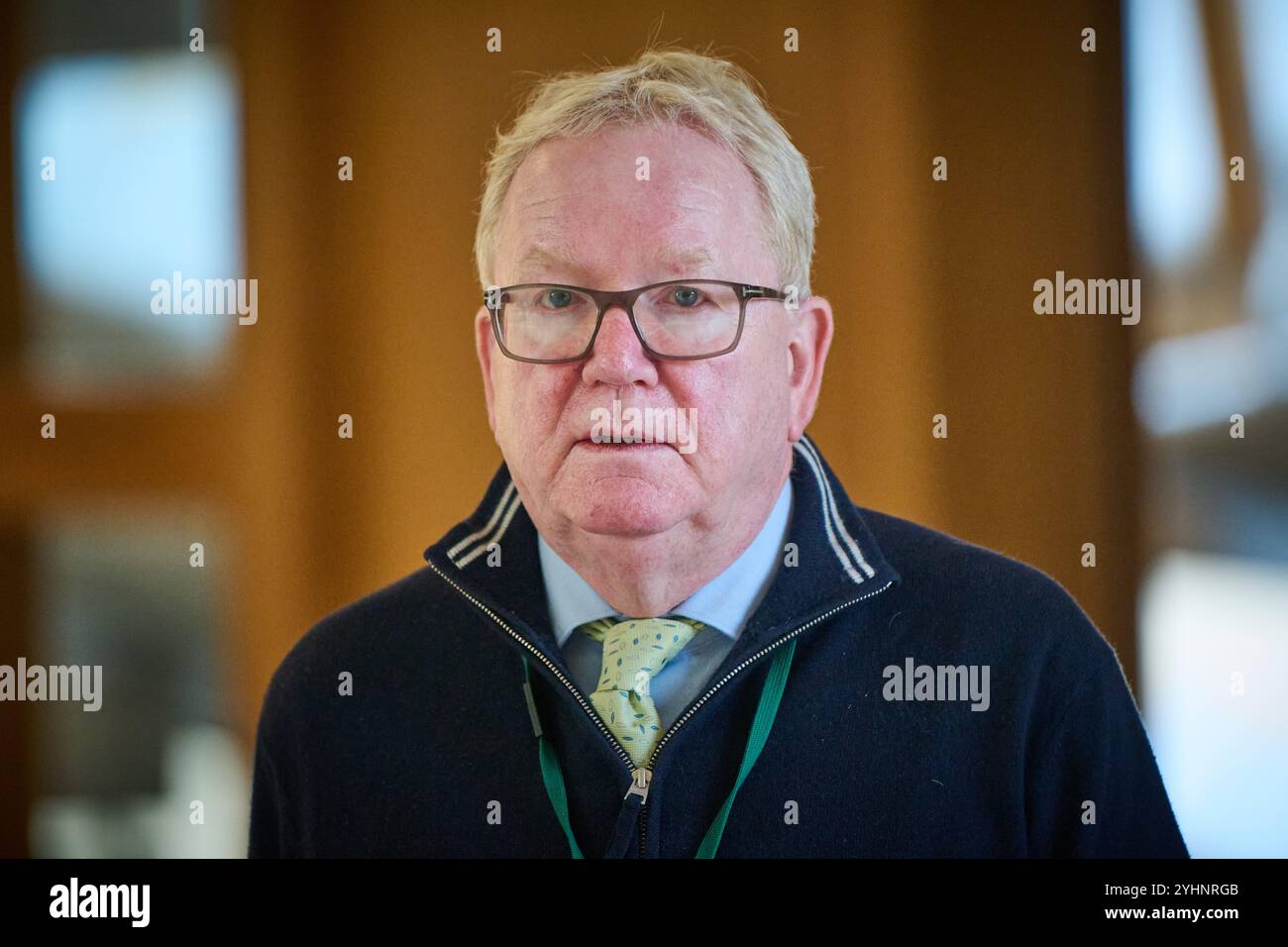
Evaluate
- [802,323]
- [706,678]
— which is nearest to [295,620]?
[706,678]

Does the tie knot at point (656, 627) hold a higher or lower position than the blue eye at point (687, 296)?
lower

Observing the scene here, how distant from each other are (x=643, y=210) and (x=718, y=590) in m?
0.52

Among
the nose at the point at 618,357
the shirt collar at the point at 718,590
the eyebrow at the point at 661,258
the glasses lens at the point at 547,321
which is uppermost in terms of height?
the eyebrow at the point at 661,258

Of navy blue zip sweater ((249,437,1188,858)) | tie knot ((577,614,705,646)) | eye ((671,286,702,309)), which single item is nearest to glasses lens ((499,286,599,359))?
eye ((671,286,702,309))

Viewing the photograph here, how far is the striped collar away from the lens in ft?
5.06

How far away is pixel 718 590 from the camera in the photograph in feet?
5.17

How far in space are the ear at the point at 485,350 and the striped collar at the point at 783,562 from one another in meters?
0.09

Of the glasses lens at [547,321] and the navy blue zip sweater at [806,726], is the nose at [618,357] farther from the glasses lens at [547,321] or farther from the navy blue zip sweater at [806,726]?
the navy blue zip sweater at [806,726]

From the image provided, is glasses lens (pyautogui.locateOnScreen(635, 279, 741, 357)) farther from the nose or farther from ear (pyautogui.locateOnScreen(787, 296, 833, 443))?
ear (pyautogui.locateOnScreen(787, 296, 833, 443))

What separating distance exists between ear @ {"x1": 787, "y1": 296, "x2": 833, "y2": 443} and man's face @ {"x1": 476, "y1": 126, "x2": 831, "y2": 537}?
0.03 m

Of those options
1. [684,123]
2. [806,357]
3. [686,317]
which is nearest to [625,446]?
[686,317]

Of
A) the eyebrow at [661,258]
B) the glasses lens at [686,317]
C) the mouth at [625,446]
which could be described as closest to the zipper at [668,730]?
the mouth at [625,446]

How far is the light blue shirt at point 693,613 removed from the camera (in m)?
1.57

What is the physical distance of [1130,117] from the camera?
1676 mm
